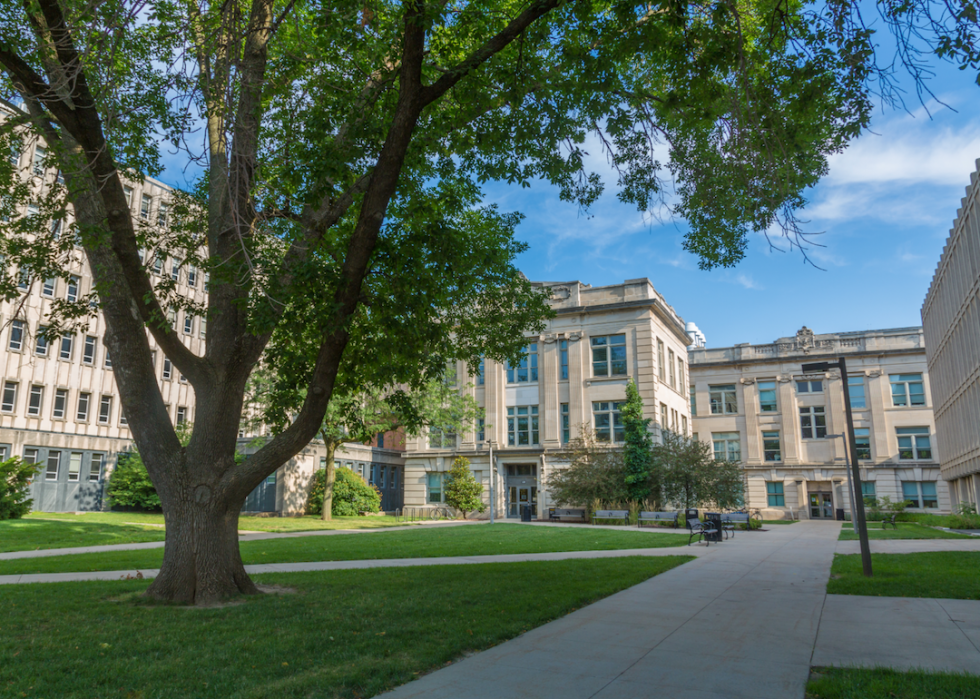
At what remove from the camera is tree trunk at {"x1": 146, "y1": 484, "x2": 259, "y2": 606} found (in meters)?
9.26

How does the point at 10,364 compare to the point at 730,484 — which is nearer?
the point at 730,484

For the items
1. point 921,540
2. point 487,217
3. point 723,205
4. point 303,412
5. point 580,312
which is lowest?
point 921,540

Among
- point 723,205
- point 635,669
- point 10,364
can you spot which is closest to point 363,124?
point 723,205

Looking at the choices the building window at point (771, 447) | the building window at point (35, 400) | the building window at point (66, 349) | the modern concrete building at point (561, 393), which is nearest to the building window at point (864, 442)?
the building window at point (771, 447)

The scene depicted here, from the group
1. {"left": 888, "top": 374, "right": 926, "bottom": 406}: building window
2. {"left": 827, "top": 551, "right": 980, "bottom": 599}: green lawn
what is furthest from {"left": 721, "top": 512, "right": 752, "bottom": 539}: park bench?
{"left": 888, "top": 374, "right": 926, "bottom": 406}: building window

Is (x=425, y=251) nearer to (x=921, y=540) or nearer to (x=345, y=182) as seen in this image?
(x=345, y=182)

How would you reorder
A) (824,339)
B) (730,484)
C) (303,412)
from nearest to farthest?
(303,412)
(730,484)
(824,339)

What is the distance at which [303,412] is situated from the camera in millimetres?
9336

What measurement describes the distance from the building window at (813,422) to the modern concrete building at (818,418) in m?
0.08

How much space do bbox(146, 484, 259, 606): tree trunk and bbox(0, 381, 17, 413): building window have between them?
125ft

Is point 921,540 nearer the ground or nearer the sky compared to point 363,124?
nearer the ground

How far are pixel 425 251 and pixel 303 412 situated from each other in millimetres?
3335

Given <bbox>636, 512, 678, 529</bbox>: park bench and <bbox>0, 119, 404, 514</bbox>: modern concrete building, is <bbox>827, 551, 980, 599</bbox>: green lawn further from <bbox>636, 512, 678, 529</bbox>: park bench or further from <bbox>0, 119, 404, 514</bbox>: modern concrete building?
<bbox>0, 119, 404, 514</bbox>: modern concrete building

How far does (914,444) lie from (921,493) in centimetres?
340
